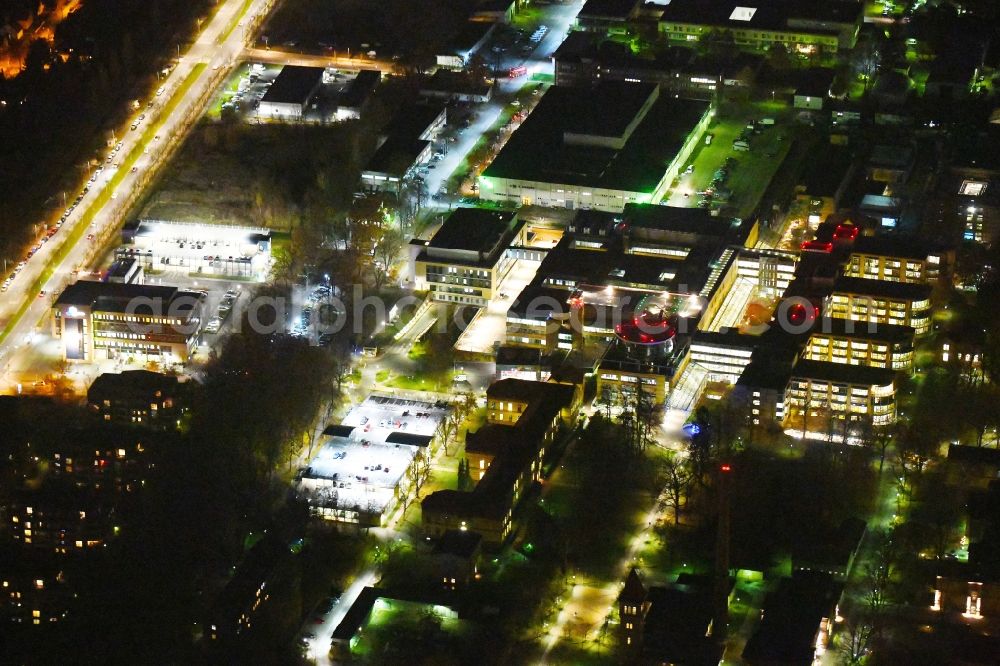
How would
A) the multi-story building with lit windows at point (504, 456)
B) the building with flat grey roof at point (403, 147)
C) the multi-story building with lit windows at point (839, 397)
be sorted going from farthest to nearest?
1. the building with flat grey roof at point (403, 147)
2. the multi-story building with lit windows at point (839, 397)
3. the multi-story building with lit windows at point (504, 456)

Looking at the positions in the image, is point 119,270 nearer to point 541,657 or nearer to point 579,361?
point 579,361

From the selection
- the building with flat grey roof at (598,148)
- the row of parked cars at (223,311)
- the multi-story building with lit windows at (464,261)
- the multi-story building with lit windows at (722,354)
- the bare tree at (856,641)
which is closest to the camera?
the bare tree at (856,641)

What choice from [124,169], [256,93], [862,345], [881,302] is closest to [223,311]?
[124,169]

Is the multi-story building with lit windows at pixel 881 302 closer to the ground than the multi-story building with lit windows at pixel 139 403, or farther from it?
farther from it

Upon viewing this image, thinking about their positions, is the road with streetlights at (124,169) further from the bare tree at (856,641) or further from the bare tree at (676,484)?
the bare tree at (856,641)

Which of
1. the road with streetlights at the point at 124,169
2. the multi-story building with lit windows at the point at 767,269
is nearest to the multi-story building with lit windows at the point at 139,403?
the road with streetlights at the point at 124,169

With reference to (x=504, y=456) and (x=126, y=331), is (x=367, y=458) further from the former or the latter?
(x=126, y=331)

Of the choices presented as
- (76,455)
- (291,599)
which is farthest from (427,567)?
(76,455)
